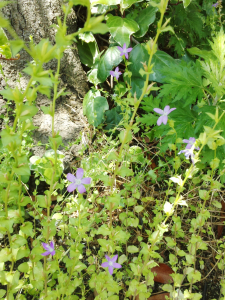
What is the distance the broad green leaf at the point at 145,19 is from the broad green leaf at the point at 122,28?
104 mm

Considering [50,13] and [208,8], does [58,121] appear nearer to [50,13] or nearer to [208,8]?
[50,13]

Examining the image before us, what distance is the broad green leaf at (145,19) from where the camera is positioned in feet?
6.73

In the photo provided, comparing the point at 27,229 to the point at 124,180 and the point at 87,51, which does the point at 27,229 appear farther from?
the point at 87,51

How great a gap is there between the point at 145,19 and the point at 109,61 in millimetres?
445

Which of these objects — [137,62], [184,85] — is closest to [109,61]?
[137,62]

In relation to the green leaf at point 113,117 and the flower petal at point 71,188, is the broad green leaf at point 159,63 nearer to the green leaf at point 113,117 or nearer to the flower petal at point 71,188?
the green leaf at point 113,117

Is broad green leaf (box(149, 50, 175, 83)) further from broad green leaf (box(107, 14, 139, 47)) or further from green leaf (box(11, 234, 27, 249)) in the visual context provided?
green leaf (box(11, 234, 27, 249))

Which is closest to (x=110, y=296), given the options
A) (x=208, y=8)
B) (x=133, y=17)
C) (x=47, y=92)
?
(x=47, y=92)

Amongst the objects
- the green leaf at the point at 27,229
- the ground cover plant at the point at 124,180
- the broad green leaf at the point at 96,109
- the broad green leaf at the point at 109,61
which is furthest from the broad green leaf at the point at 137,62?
the green leaf at the point at 27,229

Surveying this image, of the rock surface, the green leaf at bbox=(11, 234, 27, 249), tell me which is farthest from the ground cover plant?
the rock surface

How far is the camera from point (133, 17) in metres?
2.13

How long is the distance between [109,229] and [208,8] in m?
2.35

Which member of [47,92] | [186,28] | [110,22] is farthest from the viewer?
[186,28]

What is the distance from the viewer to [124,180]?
72.5 inches
